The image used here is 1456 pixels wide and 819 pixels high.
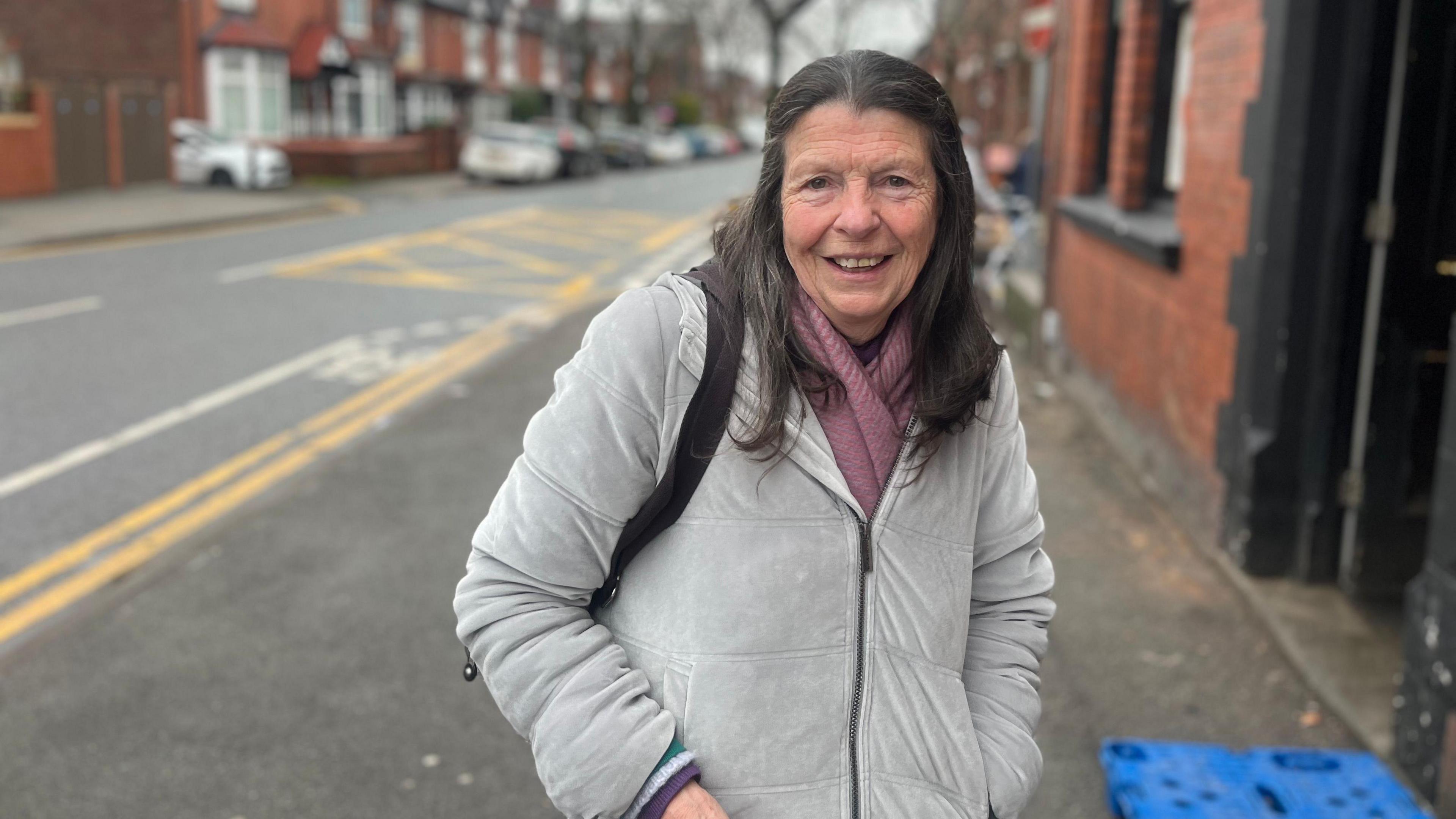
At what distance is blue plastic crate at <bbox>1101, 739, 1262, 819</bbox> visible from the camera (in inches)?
132

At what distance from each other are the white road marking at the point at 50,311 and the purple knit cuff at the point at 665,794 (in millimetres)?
10506

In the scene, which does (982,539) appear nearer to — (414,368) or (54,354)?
(414,368)

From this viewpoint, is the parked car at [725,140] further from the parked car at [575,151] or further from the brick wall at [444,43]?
the parked car at [575,151]

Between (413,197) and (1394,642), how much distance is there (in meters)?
26.4

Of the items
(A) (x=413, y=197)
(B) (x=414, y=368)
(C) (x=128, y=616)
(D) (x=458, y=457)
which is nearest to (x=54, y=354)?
(B) (x=414, y=368)

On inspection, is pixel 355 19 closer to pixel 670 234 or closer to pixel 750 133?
pixel 670 234

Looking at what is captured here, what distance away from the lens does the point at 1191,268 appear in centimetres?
606

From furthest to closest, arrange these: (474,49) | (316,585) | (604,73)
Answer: (604,73)
(474,49)
(316,585)

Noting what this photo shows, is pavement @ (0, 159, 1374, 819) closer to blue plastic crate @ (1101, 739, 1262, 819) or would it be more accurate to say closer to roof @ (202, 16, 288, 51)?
blue plastic crate @ (1101, 739, 1262, 819)

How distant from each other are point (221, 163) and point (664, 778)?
2849 cm

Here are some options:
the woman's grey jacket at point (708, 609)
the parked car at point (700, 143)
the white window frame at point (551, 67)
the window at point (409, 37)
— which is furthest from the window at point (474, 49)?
the woman's grey jacket at point (708, 609)

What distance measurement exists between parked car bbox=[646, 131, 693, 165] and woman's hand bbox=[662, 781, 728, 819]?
1918 inches

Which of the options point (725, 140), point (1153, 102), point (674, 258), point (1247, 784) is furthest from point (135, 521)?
point (725, 140)

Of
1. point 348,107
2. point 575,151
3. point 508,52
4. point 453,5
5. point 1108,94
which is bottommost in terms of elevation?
point 575,151
